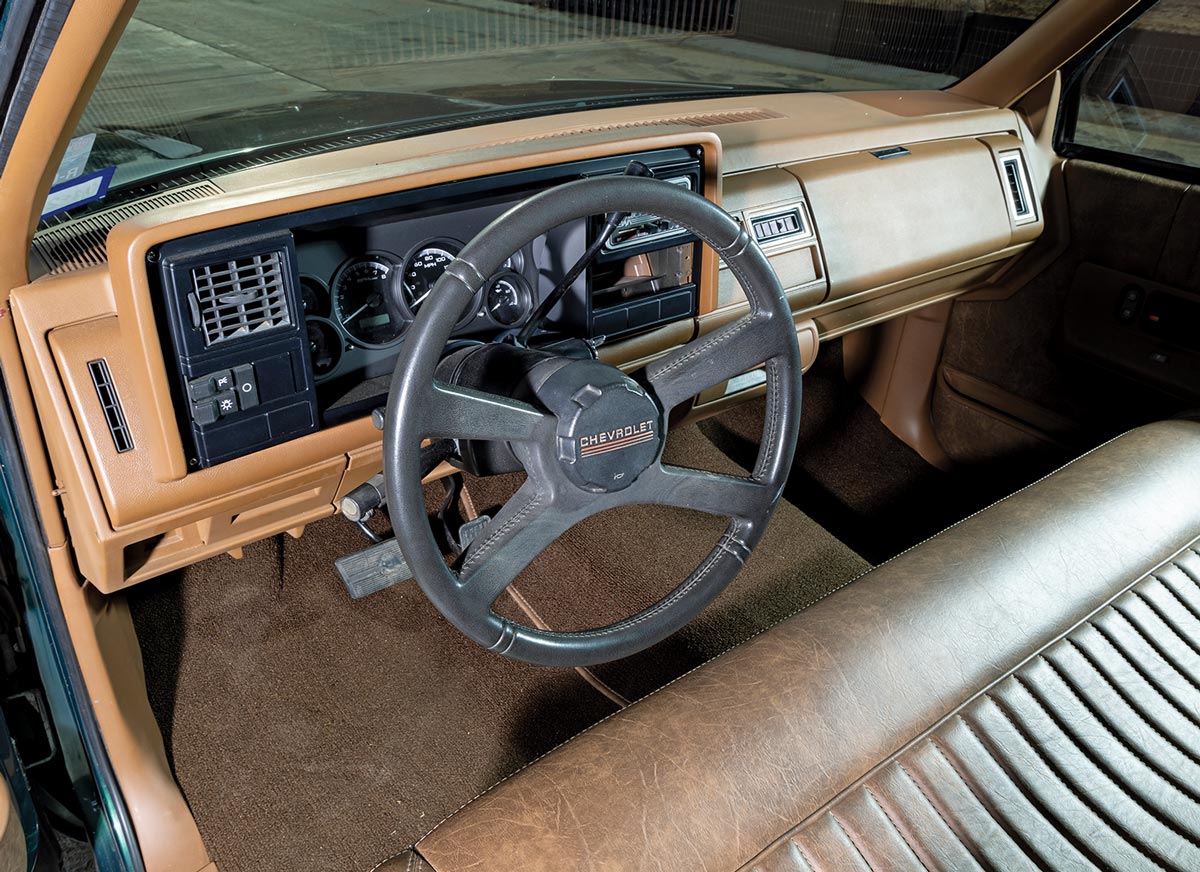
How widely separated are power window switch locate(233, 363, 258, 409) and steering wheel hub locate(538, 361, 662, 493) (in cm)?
43

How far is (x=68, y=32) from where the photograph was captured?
880mm

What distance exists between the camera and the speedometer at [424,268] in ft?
5.12

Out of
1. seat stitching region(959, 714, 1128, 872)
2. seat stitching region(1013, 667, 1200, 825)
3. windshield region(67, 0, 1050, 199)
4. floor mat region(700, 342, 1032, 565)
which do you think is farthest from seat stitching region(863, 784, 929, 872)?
floor mat region(700, 342, 1032, 565)

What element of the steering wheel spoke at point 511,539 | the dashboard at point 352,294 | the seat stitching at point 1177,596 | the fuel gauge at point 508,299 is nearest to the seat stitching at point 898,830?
the steering wheel spoke at point 511,539

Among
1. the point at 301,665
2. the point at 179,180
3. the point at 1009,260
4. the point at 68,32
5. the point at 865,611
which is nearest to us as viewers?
the point at 68,32

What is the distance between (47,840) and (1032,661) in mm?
1679

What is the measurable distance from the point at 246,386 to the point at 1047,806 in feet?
3.77

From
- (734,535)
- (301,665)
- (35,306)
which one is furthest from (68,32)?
(301,665)

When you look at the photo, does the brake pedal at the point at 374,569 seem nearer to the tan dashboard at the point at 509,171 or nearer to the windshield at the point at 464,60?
the tan dashboard at the point at 509,171

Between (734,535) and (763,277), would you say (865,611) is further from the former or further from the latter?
(763,277)

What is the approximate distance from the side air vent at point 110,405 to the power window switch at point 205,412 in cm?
10

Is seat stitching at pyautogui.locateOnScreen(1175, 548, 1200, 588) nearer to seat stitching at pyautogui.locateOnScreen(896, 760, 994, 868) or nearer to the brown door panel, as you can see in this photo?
seat stitching at pyautogui.locateOnScreen(896, 760, 994, 868)

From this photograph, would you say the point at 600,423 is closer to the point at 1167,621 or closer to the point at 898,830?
the point at 898,830

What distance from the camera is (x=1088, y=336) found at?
2502mm
